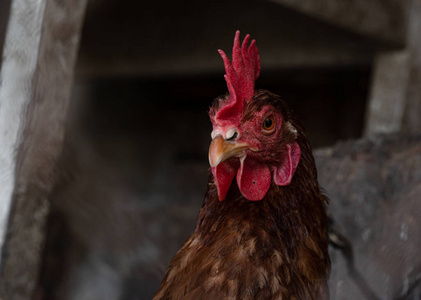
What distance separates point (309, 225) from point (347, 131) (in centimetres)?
365

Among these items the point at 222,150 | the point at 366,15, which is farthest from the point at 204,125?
the point at 222,150

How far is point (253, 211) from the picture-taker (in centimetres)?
120

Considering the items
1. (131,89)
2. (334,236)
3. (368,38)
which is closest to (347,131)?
(368,38)

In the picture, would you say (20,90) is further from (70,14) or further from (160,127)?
(160,127)

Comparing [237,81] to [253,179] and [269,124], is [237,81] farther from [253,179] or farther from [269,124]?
[253,179]

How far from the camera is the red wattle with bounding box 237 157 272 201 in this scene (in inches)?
46.1

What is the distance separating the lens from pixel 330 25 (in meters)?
2.65

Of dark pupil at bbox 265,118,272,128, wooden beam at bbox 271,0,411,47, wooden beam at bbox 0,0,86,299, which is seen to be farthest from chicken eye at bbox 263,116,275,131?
wooden beam at bbox 271,0,411,47

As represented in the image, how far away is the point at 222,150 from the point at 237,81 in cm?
A: 22

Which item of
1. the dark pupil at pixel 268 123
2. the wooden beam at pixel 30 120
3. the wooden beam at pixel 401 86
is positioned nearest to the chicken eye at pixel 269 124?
the dark pupil at pixel 268 123

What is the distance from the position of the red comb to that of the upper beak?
63mm

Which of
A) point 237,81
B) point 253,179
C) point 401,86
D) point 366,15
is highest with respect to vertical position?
point 366,15

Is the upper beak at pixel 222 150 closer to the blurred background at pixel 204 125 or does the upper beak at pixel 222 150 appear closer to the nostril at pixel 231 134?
the nostril at pixel 231 134

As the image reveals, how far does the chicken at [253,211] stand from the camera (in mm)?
1125
